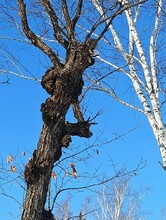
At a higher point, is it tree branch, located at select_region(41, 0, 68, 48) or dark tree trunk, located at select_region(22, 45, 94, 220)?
tree branch, located at select_region(41, 0, 68, 48)

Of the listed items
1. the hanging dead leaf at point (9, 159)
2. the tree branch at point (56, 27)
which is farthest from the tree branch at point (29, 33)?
the hanging dead leaf at point (9, 159)

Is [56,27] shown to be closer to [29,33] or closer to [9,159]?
[29,33]

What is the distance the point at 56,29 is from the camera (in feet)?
10.9

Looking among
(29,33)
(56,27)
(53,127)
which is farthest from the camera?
(56,27)

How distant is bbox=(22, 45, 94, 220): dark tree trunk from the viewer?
8.87ft

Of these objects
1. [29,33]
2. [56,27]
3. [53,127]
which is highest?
[56,27]

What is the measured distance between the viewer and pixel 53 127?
291cm

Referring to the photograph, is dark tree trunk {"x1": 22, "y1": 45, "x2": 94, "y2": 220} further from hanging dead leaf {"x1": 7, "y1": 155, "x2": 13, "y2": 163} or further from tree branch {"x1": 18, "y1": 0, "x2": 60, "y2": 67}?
hanging dead leaf {"x1": 7, "y1": 155, "x2": 13, "y2": 163}

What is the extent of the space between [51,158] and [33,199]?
324 millimetres

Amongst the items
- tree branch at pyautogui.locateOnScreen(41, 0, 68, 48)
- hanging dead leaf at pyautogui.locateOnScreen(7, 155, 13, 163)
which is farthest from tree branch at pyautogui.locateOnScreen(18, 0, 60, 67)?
hanging dead leaf at pyautogui.locateOnScreen(7, 155, 13, 163)

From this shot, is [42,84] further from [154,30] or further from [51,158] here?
[154,30]

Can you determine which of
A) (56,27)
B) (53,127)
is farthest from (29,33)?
(53,127)

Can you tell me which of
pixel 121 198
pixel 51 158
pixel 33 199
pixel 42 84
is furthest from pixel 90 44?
pixel 121 198

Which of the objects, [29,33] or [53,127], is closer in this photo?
[53,127]
